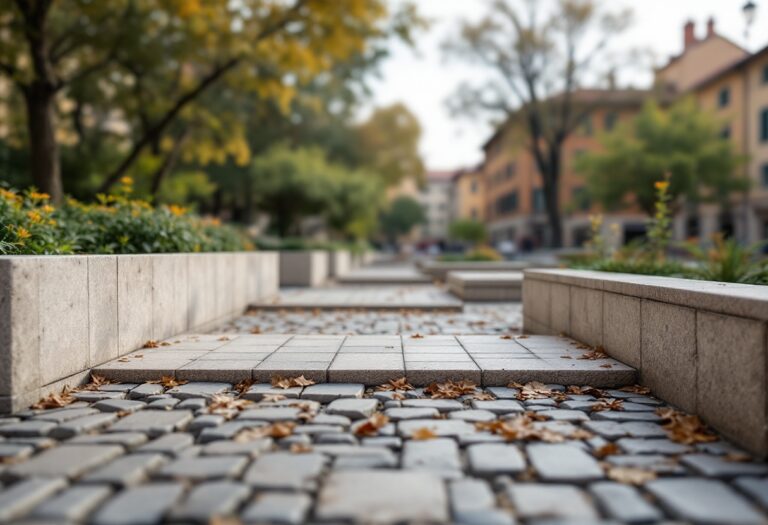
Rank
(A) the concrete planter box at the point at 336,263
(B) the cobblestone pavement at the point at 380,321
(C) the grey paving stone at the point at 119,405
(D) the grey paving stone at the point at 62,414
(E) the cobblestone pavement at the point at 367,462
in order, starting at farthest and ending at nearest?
1. (A) the concrete planter box at the point at 336,263
2. (B) the cobblestone pavement at the point at 380,321
3. (C) the grey paving stone at the point at 119,405
4. (D) the grey paving stone at the point at 62,414
5. (E) the cobblestone pavement at the point at 367,462

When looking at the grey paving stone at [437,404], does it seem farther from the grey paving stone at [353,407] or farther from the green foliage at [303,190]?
the green foliage at [303,190]

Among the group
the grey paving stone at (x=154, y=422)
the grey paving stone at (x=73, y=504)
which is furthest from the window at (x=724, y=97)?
the grey paving stone at (x=73, y=504)

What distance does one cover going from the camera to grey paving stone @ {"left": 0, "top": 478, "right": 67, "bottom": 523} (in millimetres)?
2399

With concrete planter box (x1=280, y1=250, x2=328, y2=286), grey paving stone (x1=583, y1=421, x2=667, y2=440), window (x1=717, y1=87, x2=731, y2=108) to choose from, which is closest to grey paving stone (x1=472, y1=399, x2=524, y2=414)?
grey paving stone (x1=583, y1=421, x2=667, y2=440)

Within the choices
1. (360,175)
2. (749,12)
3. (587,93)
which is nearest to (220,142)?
(360,175)

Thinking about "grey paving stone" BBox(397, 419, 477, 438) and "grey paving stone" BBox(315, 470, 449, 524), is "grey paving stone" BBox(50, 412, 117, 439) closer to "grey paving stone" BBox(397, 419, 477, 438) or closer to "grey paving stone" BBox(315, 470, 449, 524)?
"grey paving stone" BBox(315, 470, 449, 524)

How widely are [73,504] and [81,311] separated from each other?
261cm

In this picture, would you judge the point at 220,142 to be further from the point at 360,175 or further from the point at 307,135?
the point at 307,135

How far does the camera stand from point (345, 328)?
7.92 meters

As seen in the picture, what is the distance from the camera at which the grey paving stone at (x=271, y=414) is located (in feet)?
12.2

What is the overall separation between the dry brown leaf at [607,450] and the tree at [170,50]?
12743 mm

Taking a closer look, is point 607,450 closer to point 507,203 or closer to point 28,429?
point 28,429

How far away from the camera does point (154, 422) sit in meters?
3.61

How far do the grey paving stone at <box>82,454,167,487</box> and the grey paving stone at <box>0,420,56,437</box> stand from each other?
78 centimetres
